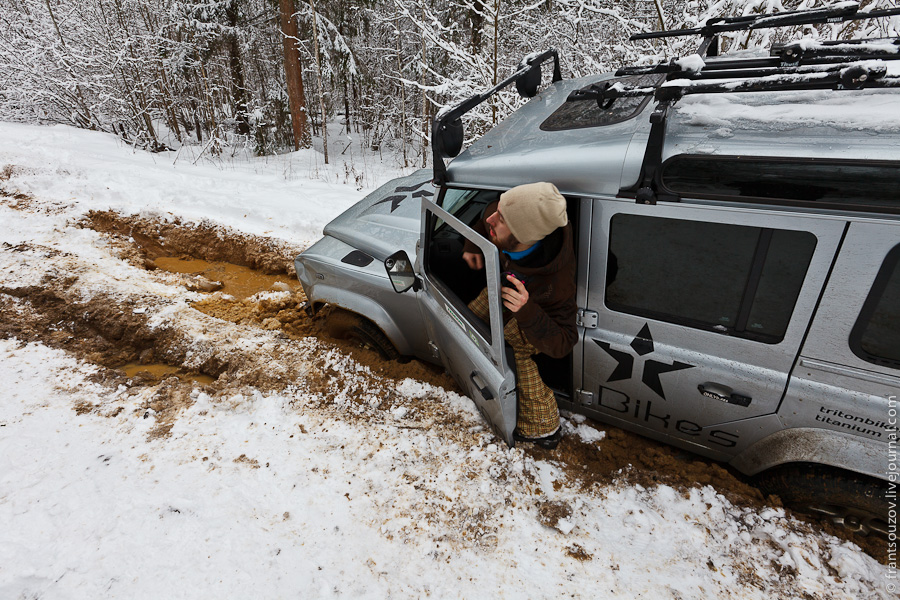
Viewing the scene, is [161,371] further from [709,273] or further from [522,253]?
[709,273]

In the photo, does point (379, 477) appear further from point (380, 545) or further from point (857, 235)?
point (857, 235)

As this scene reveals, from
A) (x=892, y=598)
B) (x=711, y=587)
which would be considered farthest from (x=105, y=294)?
(x=892, y=598)

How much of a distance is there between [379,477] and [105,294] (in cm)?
384

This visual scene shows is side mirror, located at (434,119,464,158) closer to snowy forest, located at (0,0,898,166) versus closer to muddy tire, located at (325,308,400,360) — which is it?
muddy tire, located at (325,308,400,360)

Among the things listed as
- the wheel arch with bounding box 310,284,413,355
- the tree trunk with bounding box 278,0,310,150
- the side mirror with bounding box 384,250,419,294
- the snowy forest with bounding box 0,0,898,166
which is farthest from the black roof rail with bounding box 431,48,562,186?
the tree trunk with bounding box 278,0,310,150

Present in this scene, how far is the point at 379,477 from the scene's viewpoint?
101 inches

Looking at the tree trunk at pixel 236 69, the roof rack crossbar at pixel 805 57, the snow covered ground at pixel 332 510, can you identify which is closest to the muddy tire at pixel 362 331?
the snow covered ground at pixel 332 510

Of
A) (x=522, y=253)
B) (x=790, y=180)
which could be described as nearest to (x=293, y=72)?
(x=522, y=253)

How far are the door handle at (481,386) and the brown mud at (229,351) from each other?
0.53 m

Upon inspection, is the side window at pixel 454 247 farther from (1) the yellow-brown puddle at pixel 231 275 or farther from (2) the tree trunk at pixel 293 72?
(2) the tree trunk at pixel 293 72

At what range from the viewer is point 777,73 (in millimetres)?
1837

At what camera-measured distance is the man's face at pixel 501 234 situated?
6.65 ft

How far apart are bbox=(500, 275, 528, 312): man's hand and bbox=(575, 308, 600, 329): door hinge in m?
0.47

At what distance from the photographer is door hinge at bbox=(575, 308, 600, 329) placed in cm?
228
